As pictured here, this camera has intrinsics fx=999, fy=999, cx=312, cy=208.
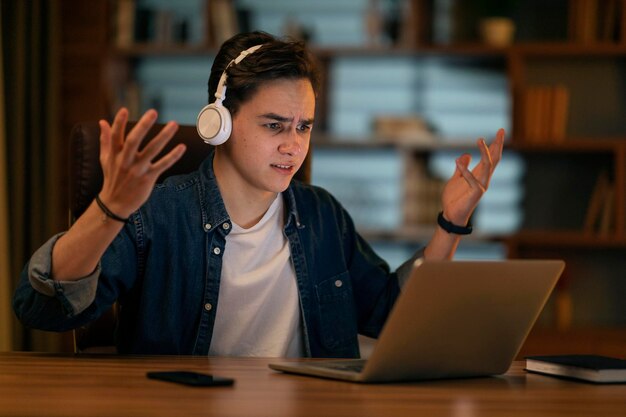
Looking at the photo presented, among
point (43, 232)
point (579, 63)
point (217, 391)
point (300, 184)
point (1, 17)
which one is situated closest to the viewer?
point (217, 391)

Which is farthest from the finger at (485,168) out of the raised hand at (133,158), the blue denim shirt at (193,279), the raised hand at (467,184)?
the raised hand at (133,158)

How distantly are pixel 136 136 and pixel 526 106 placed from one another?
9.50ft

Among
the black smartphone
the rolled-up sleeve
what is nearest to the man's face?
the rolled-up sleeve

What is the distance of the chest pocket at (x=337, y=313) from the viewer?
1938 millimetres

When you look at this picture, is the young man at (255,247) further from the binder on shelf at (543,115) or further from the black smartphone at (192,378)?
the binder on shelf at (543,115)

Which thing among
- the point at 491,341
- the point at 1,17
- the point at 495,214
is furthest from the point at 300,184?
the point at 495,214

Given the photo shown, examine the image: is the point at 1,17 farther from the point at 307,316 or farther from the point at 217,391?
the point at 217,391

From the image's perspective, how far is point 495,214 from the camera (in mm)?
4191

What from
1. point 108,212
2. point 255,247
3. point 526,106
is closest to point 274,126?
point 255,247

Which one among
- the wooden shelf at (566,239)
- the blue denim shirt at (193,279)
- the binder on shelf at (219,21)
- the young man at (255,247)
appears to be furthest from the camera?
the binder on shelf at (219,21)

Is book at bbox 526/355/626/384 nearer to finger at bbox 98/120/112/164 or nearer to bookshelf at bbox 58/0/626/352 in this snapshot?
finger at bbox 98/120/112/164

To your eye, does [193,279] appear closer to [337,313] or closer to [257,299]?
[257,299]

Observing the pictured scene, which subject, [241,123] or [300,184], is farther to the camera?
[300,184]

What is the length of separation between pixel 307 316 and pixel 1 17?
7.23 feet
